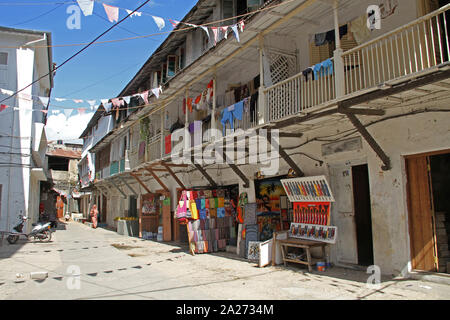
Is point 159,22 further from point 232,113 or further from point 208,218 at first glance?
point 208,218

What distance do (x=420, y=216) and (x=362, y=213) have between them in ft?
5.84

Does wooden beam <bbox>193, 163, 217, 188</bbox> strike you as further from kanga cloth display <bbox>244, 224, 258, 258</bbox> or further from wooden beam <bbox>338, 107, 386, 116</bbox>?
wooden beam <bbox>338, 107, 386, 116</bbox>

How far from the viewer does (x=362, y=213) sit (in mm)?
8531

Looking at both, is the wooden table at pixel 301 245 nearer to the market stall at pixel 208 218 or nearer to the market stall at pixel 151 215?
the market stall at pixel 208 218

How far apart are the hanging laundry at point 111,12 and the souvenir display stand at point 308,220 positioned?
567 cm

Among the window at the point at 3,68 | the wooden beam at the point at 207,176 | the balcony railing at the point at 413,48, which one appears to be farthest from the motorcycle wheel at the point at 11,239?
the balcony railing at the point at 413,48

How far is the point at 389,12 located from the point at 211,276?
6893 millimetres

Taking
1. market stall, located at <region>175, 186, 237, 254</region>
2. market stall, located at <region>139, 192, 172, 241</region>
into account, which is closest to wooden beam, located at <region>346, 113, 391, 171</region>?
market stall, located at <region>175, 186, 237, 254</region>

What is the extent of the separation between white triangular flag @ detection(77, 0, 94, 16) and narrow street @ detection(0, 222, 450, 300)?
531cm

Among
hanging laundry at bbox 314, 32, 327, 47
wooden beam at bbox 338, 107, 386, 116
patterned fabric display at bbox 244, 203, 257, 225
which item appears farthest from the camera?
patterned fabric display at bbox 244, 203, 257, 225

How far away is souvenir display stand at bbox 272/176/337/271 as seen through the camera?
8.12 m

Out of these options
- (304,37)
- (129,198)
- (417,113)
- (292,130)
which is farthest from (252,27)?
(129,198)

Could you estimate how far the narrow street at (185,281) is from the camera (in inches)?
239

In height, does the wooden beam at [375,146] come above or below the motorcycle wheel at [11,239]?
above
